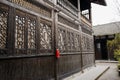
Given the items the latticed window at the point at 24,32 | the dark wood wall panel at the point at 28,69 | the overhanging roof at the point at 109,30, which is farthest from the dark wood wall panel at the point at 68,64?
the overhanging roof at the point at 109,30

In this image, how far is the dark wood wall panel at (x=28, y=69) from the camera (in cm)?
376

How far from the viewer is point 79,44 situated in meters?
9.61

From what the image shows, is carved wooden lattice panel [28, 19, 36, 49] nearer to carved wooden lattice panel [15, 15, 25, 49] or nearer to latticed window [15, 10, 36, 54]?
latticed window [15, 10, 36, 54]

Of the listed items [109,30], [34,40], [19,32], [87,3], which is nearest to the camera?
[19,32]

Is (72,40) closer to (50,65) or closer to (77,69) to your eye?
(77,69)

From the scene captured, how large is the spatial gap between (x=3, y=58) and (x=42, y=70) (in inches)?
78.0

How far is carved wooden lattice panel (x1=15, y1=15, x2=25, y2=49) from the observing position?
4273 mm

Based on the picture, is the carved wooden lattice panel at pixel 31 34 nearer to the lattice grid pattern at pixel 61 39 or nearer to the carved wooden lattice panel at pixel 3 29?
the carved wooden lattice panel at pixel 3 29

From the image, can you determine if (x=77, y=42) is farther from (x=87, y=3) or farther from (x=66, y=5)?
(x=87, y=3)

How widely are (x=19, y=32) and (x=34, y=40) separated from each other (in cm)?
78

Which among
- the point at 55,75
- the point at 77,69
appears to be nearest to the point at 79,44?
the point at 77,69

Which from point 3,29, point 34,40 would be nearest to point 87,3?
point 34,40

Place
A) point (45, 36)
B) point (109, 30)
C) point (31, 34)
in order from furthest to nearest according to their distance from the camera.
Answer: point (109, 30) < point (45, 36) < point (31, 34)

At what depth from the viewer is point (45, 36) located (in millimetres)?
5754
